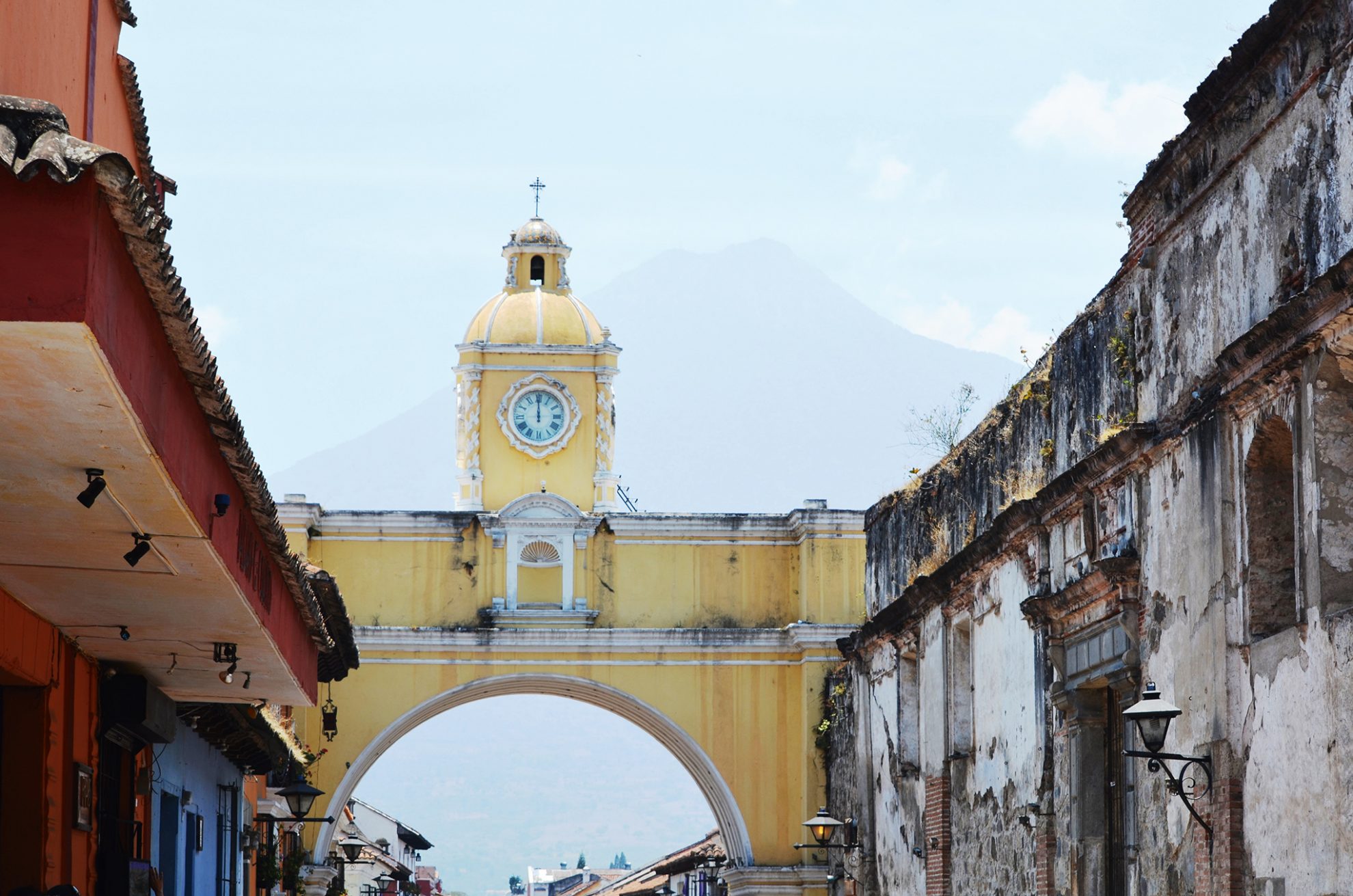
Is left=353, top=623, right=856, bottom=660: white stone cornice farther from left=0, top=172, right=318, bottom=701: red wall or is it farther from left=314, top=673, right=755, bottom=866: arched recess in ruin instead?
left=0, top=172, right=318, bottom=701: red wall

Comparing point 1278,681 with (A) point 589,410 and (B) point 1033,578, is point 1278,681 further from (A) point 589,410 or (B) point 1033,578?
(A) point 589,410

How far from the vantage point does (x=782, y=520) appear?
26.3 m

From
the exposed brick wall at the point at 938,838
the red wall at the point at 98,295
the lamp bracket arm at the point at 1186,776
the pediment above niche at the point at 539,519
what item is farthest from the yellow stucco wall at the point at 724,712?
the red wall at the point at 98,295

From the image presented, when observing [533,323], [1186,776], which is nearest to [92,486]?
[1186,776]

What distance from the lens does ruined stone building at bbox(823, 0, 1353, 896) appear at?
26.9 ft

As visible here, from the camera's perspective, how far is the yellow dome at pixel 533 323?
2747cm

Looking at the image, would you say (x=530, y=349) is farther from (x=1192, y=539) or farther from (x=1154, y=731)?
(x=1154, y=731)

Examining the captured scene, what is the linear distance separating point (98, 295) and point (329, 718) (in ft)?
66.4

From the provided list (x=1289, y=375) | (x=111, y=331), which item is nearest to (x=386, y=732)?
(x=1289, y=375)

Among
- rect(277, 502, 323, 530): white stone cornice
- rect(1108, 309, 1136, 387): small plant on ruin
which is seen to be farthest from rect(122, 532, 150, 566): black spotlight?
rect(277, 502, 323, 530): white stone cornice

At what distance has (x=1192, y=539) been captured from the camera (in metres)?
9.88

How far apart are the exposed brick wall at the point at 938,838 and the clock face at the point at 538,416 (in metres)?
11.7

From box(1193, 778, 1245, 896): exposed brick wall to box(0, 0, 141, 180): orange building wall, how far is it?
5.50 m

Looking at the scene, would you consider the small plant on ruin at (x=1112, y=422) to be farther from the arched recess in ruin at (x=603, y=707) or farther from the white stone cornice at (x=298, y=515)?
the white stone cornice at (x=298, y=515)
